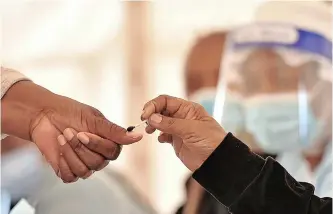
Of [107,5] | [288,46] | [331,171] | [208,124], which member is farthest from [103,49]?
[208,124]

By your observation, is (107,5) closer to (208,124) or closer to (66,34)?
(66,34)

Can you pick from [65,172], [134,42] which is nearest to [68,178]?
[65,172]

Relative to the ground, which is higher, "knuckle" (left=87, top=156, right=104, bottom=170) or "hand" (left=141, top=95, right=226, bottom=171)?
"hand" (left=141, top=95, right=226, bottom=171)

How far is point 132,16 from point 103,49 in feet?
0.45

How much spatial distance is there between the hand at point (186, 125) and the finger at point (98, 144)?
1.6 inches

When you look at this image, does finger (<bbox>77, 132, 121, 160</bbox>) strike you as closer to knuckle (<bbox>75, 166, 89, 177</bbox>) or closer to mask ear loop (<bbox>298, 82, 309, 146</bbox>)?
knuckle (<bbox>75, 166, 89, 177</bbox>)

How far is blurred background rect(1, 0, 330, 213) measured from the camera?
126 cm

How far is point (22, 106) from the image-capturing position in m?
0.57

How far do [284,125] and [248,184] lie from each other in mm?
574

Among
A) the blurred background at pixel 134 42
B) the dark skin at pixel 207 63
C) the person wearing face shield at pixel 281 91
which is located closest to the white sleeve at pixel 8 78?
the person wearing face shield at pixel 281 91

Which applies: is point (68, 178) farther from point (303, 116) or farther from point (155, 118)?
point (303, 116)

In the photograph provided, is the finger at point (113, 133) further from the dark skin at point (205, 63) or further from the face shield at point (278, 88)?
the dark skin at point (205, 63)

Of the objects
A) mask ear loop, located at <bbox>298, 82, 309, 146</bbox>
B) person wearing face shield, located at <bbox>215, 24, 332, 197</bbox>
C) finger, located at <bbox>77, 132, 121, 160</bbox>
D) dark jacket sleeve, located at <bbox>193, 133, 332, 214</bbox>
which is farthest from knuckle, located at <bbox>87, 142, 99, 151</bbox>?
mask ear loop, located at <bbox>298, 82, 309, 146</bbox>

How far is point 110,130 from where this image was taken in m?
0.52
